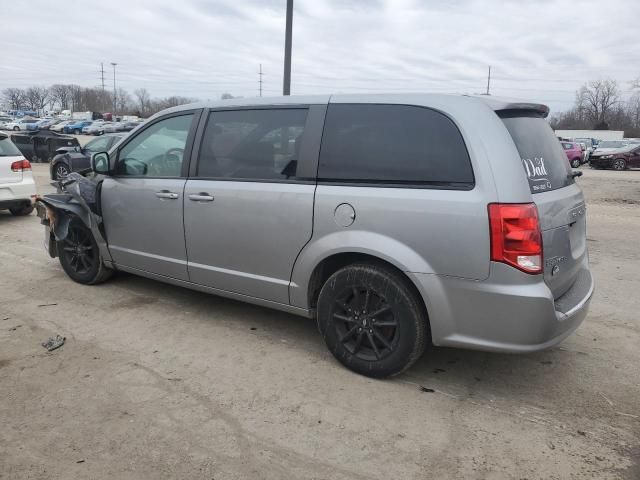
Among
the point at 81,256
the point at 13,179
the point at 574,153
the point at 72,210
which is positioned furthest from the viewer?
the point at 574,153

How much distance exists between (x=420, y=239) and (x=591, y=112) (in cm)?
10793

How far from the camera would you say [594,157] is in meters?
28.3

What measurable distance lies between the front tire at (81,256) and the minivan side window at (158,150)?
0.91 metres

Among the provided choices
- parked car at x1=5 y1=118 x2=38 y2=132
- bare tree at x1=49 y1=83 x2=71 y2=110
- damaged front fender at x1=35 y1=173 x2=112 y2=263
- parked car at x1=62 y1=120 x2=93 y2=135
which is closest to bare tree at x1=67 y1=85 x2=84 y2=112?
bare tree at x1=49 y1=83 x2=71 y2=110

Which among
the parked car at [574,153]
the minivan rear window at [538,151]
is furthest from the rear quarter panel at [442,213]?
the parked car at [574,153]

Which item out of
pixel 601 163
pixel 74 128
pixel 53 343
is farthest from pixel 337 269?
pixel 74 128

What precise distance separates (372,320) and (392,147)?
113cm

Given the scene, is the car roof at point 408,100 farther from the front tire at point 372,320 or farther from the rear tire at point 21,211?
the rear tire at point 21,211

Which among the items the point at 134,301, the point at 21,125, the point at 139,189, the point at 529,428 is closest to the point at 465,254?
the point at 529,428

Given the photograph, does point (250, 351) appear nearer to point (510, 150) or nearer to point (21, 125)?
point (510, 150)

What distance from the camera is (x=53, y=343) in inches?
155

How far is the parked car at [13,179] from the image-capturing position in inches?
347

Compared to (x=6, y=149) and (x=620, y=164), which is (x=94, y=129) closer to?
(x=620, y=164)

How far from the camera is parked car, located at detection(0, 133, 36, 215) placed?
8.80 m
